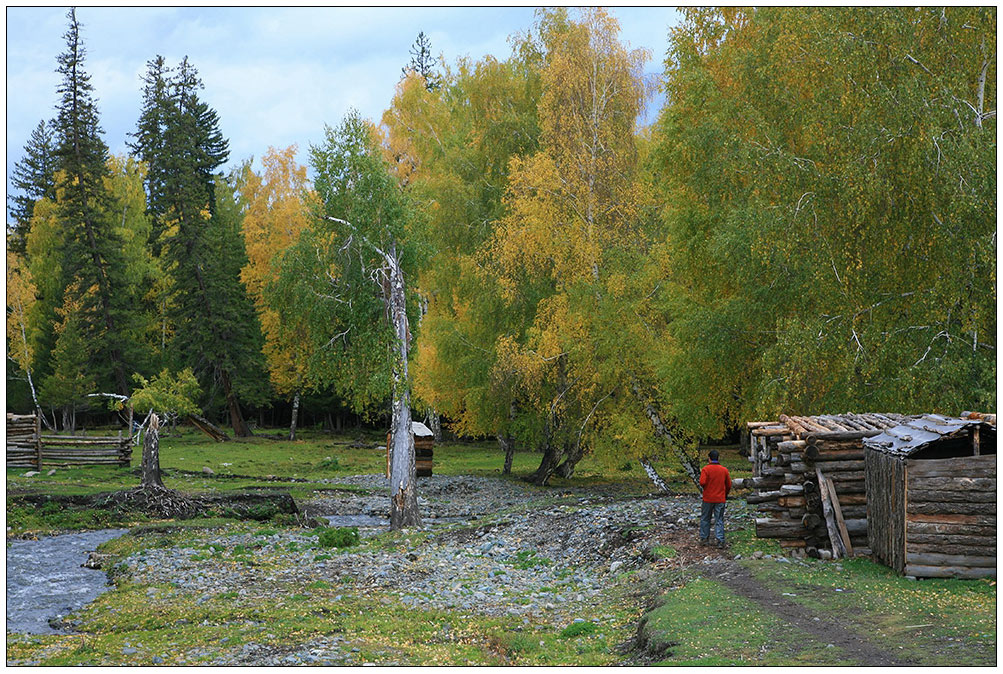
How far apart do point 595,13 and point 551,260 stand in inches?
370

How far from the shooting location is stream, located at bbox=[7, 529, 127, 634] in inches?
669

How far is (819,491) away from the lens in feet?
57.8

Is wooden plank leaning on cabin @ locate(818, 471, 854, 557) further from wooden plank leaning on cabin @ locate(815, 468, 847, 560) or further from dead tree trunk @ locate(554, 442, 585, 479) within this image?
dead tree trunk @ locate(554, 442, 585, 479)

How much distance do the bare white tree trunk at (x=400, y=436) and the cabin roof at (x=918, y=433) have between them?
A: 1313cm

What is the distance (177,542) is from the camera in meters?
24.1

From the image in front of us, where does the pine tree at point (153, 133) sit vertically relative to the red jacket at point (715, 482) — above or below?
above

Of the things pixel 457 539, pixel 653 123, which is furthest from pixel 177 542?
pixel 653 123

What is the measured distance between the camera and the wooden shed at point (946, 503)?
575 inches

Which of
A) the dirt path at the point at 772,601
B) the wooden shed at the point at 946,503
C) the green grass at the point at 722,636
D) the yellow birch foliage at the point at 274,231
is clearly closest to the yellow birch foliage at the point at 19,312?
the yellow birch foliage at the point at 274,231

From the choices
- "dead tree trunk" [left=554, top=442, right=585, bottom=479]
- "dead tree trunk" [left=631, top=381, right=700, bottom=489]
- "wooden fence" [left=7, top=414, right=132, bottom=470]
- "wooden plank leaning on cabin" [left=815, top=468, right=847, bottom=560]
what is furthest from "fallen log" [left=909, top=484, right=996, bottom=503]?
"wooden fence" [left=7, top=414, right=132, bottom=470]

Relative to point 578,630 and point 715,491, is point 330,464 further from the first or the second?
point 578,630

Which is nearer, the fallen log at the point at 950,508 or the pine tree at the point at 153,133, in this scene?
the fallen log at the point at 950,508

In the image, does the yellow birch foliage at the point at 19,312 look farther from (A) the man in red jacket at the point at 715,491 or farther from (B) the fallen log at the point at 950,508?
(B) the fallen log at the point at 950,508

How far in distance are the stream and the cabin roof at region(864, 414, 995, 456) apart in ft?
48.5
